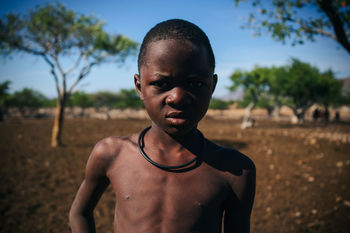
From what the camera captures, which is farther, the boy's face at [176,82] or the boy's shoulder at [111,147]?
the boy's shoulder at [111,147]

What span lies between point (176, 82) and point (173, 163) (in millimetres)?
575

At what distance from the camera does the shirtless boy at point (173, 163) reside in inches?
47.7

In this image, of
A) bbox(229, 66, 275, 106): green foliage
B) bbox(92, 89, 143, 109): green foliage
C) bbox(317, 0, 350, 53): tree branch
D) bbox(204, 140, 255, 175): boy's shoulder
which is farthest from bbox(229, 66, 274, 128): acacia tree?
bbox(92, 89, 143, 109): green foliage

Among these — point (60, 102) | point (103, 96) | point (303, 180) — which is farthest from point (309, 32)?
point (103, 96)

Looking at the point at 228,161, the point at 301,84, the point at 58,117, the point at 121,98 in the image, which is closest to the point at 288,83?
the point at 301,84

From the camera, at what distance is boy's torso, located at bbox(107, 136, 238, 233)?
130 cm

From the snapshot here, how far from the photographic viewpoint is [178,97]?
1163mm

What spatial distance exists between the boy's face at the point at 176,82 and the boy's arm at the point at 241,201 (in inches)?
21.8

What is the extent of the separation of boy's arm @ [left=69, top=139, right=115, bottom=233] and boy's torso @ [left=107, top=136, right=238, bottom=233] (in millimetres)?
152

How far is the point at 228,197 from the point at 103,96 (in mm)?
52017

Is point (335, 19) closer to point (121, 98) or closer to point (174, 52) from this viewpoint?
point (174, 52)

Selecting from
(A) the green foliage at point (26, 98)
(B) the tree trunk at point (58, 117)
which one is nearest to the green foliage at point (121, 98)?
(A) the green foliage at point (26, 98)

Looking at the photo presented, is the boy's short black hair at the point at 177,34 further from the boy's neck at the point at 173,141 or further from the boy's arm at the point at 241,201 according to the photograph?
the boy's arm at the point at 241,201

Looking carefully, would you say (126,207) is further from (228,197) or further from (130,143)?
(228,197)
